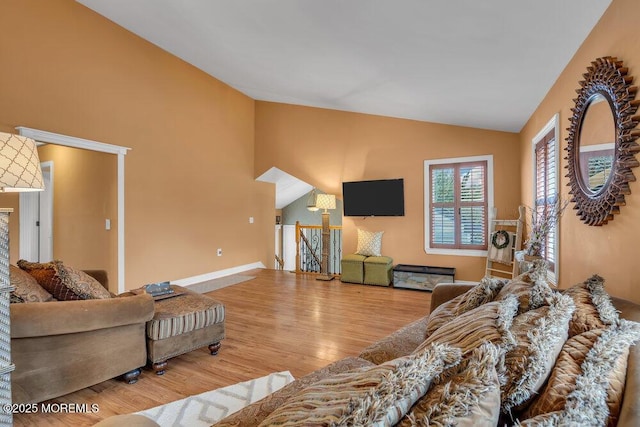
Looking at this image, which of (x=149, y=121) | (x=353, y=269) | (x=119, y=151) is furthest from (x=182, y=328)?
(x=149, y=121)

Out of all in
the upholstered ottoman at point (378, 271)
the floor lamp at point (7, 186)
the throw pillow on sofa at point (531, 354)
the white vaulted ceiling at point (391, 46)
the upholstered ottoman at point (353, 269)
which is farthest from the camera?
the upholstered ottoman at point (353, 269)

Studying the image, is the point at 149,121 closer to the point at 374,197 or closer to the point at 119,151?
the point at 119,151

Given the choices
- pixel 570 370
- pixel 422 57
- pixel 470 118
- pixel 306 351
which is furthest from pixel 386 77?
pixel 570 370

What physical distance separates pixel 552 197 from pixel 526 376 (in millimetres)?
2795

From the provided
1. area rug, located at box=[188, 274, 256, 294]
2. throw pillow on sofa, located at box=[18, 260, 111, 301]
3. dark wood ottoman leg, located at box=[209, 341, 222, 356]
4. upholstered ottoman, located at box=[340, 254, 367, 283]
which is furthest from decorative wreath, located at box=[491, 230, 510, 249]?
throw pillow on sofa, located at box=[18, 260, 111, 301]

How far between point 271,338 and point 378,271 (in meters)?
2.52

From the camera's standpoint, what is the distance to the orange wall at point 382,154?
4.62m

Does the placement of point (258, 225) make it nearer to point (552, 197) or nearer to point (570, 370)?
point (552, 197)

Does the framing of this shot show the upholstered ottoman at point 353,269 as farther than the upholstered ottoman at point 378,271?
Yes

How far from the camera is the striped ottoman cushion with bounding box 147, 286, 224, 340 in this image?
7.44ft

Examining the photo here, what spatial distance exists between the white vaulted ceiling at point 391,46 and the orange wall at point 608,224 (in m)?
0.13

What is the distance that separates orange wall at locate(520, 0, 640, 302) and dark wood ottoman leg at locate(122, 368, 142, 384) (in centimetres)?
302

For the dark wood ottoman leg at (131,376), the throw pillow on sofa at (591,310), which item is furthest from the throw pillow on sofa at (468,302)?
the dark wood ottoman leg at (131,376)

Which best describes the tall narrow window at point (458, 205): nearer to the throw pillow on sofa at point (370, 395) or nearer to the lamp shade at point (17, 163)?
the throw pillow on sofa at point (370, 395)
